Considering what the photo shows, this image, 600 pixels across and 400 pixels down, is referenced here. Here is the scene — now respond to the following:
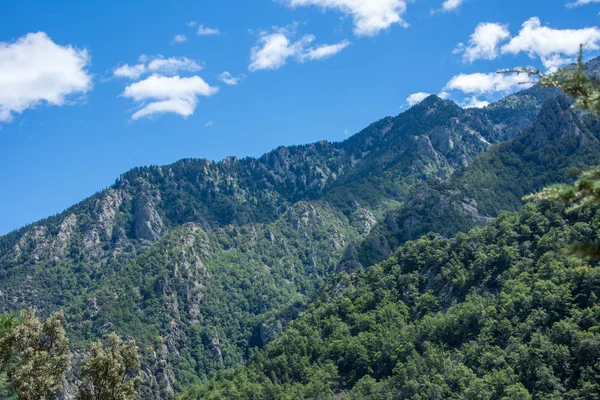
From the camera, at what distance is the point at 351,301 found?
15150cm

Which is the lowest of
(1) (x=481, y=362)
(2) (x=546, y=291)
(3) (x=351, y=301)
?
(1) (x=481, y=362)

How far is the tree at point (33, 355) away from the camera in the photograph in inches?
1059

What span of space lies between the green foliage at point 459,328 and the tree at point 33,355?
69.7m

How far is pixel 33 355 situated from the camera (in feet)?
90.3

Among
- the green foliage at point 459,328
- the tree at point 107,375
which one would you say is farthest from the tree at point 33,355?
the green foliage at point 459,328

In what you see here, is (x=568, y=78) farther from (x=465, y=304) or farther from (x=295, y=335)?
(x=295, y=335)

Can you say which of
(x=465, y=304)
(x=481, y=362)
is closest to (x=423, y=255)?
(x=465, y=304)

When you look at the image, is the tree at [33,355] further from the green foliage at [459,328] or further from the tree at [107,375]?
the green foliage at [459,328]

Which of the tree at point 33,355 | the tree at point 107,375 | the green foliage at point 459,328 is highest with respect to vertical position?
the tree at point 33,355

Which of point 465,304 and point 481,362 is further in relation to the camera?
point 465,304

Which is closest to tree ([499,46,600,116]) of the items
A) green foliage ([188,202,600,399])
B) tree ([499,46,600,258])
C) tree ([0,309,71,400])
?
tree ([499,46,600,258])

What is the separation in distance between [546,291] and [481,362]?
59.5 ft

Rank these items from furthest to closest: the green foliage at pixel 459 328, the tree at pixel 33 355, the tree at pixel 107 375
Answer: the green foliage at pixel 459 328 < the tree at pixel 107 375 < the tree at pixel 33 355

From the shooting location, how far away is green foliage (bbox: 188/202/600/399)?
290ft
